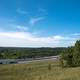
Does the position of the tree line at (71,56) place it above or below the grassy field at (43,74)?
above

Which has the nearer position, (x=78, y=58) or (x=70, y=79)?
(x=70, y=79)

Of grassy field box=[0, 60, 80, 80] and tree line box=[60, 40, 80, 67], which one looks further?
tree line box=[60, 40, 80, 67]

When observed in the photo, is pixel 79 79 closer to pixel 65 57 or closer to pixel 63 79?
pixel 63 79

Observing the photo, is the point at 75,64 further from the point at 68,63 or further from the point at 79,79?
the point at 79,79

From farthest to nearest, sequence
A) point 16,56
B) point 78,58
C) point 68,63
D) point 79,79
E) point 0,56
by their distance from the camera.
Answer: point 16,56 < point 0,56 < point 68,63 < point 78,58 < point 79,79

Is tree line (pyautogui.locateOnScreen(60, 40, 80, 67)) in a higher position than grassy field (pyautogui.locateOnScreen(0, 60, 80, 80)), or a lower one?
higher

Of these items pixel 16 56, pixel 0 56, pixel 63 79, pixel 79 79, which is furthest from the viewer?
pixel 16 56

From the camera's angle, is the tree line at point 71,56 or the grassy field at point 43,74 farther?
the tree line at point 71,56

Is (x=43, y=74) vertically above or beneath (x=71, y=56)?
beneath

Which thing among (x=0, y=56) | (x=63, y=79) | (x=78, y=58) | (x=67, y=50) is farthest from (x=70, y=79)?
(x=0, y=56)

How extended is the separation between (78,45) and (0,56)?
78.6 metres

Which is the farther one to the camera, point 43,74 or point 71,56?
point 71,56

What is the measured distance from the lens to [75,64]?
64000mm

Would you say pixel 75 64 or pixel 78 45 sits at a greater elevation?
pixel 78 45
